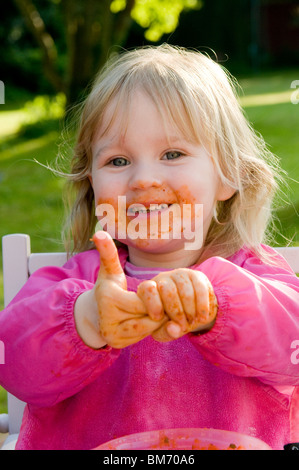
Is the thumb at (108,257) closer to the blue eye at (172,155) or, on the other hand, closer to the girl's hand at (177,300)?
the girl's hand at (177,300)

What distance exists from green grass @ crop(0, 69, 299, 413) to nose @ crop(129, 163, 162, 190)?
886 mm

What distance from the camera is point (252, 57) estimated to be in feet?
69.7

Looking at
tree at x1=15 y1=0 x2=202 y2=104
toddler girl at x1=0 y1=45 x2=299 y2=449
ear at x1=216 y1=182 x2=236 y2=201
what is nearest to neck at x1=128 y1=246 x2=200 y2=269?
toddler girl at x1=0 y1=45 x2=299 y2=449

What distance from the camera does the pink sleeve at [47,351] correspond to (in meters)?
1.30

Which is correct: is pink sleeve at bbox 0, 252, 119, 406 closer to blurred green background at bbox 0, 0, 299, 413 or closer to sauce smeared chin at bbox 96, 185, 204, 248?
sauce smeared chin at bbox 96, 185, 204, 248

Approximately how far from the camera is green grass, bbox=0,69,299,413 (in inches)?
200

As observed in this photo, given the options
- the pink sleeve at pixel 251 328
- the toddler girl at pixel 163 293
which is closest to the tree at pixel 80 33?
the toddler girl at pixel 163 293

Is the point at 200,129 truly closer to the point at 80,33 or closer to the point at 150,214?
the point at 150,214

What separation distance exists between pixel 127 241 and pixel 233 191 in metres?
0.30

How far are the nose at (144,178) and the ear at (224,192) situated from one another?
225 mm

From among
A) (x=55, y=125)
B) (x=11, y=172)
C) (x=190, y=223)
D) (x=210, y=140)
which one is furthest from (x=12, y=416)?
(x=55, y=125)

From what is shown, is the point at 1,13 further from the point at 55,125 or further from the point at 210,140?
the point at 210,140

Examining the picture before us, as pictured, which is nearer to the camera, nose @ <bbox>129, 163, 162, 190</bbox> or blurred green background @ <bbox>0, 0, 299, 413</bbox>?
nose @ <bbox>129, 163, 162, 190</bbox>

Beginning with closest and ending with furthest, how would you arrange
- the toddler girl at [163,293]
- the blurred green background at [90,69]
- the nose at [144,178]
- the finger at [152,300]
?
1. the finger at [152,300]
2. the toddler girl at [163,293]
3. the nose at [144,178]
4. the blurred green background at [90,69]
